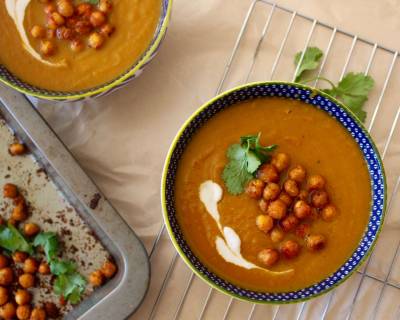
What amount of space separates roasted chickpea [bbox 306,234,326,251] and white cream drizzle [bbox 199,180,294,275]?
0.30ft

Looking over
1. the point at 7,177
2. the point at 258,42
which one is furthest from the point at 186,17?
the point at 7,177

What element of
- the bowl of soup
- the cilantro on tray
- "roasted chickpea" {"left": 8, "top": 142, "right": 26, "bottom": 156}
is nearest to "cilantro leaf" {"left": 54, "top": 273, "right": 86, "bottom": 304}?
the cilantro on tray

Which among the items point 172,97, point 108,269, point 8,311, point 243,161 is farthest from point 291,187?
point 8,311

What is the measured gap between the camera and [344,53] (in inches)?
71.7

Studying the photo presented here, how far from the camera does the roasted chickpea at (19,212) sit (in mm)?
1769

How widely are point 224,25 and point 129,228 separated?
0.72 m

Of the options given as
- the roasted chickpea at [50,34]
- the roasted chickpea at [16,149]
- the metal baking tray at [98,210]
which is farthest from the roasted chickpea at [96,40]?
the roasted chickpea at [16,149]

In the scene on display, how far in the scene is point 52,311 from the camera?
176 centimetres

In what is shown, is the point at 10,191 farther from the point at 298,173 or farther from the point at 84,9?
the point at 298,173

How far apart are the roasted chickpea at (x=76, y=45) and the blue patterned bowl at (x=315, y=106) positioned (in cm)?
46

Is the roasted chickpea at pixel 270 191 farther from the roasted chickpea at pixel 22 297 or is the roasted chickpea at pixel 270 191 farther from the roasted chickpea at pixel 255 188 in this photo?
the roasted chickpea at pixel 22 297

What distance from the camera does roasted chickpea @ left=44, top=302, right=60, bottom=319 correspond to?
1763mm

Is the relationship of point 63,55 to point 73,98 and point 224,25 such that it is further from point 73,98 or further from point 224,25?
point 224,25

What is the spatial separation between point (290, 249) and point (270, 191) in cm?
17
